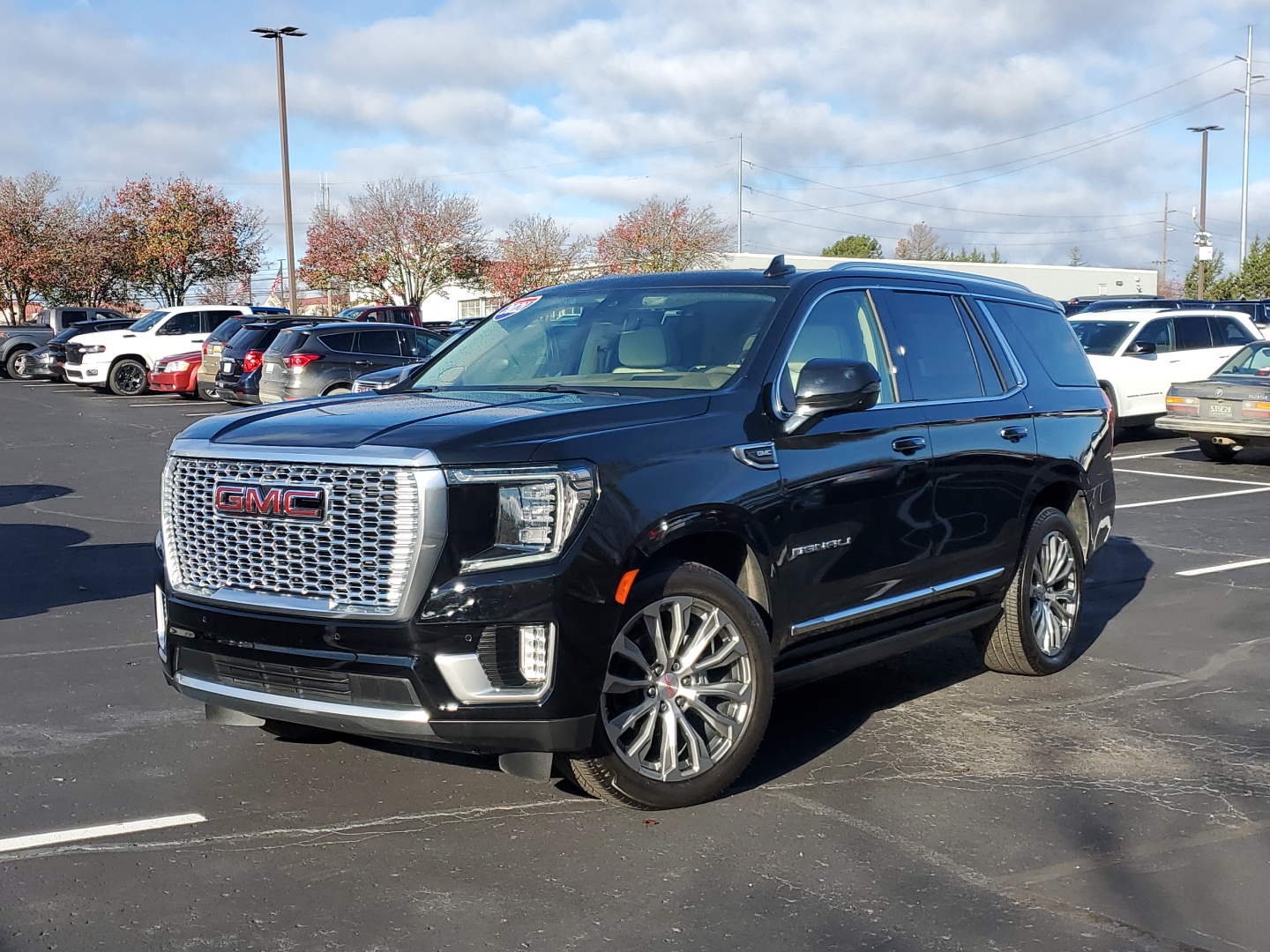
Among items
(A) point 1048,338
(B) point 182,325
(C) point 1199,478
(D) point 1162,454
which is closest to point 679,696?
(A) point 1048,338

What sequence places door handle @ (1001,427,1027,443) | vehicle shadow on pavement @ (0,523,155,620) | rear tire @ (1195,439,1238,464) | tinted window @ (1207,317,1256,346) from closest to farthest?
1. door handle @ (1001,427,1027,443)
2. vehicle shadow on pavement @ (0,523,155,620)
3. rear tire @ (1195,439,1238,464)
4. tinted window @ (1207,317,1256,346)

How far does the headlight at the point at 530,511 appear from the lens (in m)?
4.39

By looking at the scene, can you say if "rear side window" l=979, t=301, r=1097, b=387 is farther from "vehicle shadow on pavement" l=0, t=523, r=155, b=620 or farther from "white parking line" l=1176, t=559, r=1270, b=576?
"vehicle shadow on pavement" l=0, t=523, r=155, b=620

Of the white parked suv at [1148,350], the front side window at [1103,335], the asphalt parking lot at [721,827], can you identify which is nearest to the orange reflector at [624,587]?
the asphalt parking lot at [721,827]

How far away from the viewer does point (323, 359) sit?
70.8 feet

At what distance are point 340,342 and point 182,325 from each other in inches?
407

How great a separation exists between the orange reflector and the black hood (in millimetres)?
508

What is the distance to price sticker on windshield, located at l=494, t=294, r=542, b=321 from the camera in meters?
6.55

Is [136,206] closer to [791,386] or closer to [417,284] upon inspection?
[417,284]

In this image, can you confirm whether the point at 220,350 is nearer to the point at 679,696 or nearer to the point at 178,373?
the point at 178,373

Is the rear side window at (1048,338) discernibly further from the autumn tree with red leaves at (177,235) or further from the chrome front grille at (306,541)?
the autumn tree with red leaves at (177,235)

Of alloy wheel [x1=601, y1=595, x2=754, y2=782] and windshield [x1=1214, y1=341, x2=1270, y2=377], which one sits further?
windshield [x1=1214, y1=341, x2=1270, y2=377]

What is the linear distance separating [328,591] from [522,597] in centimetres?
66

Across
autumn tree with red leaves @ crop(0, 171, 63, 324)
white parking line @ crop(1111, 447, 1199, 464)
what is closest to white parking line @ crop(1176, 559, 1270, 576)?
white parking line @ crop(1111, 447, 1199, 464)
